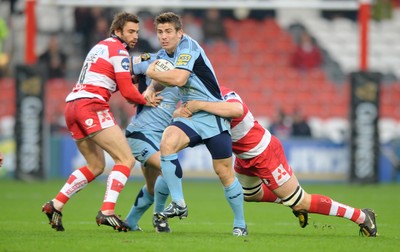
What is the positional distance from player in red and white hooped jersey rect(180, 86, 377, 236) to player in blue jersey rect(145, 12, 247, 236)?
15 centimetres

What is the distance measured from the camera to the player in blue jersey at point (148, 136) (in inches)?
396

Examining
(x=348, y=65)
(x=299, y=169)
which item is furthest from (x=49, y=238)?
(x=348, y=65)

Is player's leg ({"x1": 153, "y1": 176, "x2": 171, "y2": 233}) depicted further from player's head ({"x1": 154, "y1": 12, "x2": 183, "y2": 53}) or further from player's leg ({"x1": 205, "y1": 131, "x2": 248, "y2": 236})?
player's head ({"x1": 154, "y1": 12, "x2": 183, "y2": 53})

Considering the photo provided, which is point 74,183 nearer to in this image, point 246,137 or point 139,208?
point 139,208

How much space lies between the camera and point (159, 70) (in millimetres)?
9391

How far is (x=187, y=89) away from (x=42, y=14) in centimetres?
1616

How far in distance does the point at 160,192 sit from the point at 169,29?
183cm

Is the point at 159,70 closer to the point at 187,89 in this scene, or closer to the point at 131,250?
the point at 187,89

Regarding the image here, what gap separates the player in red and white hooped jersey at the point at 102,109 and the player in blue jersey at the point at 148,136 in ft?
1.05

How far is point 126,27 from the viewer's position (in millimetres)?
9930

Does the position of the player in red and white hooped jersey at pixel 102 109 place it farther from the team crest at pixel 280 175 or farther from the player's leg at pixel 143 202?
the team crest at pixel 280 175

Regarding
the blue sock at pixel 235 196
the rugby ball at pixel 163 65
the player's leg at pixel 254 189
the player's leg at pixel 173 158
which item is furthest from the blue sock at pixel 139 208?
the rugby ball at pixel 163 65

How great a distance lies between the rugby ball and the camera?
9.40 m

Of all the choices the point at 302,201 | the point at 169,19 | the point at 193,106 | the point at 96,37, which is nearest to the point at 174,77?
the point at 193,106
